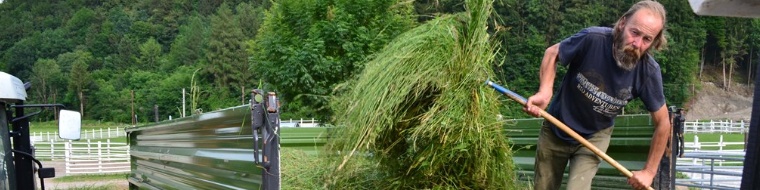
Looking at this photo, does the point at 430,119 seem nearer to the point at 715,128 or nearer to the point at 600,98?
the point at 600,98

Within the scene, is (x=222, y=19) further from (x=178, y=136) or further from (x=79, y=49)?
(x=178, y=136)

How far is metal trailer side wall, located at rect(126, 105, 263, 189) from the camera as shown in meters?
3.25

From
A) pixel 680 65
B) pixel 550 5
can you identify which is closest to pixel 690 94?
pixel 680 65

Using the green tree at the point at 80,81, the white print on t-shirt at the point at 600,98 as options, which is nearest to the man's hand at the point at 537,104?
the white print on t-shirt at the point at 600,98

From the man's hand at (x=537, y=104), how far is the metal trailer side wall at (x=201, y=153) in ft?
3.88

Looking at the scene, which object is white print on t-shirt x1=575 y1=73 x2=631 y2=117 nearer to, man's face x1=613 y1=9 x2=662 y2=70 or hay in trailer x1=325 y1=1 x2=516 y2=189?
man's face x1=613 y1=9 x2=662 y2=70

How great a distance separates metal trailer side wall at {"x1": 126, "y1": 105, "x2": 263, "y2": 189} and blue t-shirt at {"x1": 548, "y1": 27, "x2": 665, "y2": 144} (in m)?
1.45

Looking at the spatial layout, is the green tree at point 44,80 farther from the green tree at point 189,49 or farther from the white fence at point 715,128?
the white fence at point 715,128

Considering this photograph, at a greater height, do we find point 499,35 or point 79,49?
point 79,49

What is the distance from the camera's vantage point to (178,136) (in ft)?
16.3

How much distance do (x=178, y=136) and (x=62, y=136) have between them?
71 cm

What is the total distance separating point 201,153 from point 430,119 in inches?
56.5

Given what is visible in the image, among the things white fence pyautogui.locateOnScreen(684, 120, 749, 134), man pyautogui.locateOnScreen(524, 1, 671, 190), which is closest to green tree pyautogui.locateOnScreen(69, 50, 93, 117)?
white fence pyautogui.locateOnScreen(684, 120, 749, 134)

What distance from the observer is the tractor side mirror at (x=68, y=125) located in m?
4.49
